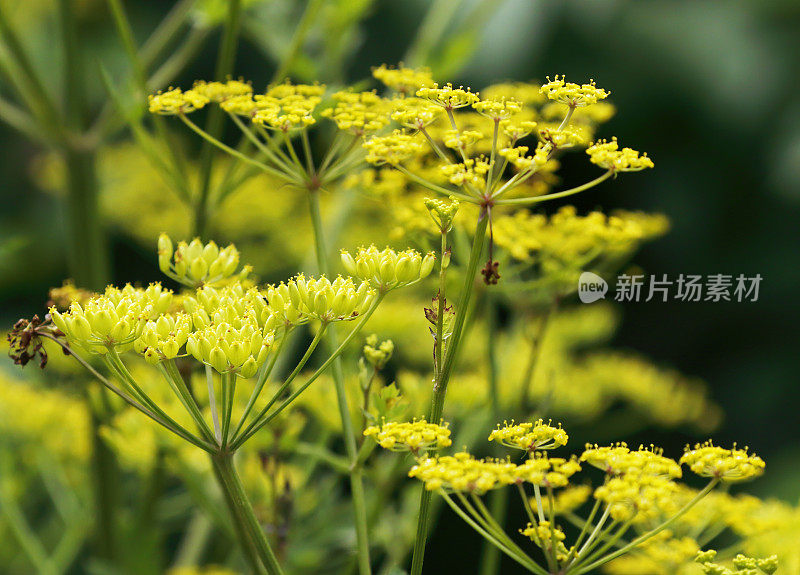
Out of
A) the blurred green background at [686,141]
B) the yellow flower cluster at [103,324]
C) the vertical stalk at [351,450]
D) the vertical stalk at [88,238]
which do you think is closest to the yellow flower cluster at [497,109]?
the vertical stalk at [351,450]

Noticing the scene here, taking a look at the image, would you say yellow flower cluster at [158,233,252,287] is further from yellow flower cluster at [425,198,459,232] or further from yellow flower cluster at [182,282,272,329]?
yellow flower cluster at [425,198,459,232]

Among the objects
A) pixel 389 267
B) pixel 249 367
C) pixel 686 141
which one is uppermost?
pixel 686 141

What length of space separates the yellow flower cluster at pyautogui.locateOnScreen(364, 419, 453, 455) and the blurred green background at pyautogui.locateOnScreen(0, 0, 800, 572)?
5.15 feet

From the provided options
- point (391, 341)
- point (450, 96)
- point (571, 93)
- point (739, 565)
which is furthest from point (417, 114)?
point (739, 565)

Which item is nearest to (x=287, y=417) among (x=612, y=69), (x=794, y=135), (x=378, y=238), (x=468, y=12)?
(x=378, y=238)

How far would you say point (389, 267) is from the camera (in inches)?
28.1

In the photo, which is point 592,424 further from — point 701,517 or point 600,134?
point 701,517

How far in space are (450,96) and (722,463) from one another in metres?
0.39

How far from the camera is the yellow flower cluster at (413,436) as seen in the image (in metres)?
0.64

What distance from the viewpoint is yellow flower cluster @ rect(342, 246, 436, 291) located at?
2.34 feet

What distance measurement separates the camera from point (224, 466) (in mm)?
686

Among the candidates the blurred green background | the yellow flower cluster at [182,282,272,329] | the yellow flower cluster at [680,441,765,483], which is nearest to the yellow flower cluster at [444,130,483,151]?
the yellow flower cluster at [182,282,272,329]

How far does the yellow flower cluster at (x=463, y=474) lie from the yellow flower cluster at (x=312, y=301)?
0.49ft

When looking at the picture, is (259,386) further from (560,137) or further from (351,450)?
(560,137)
